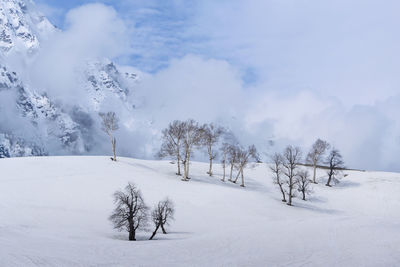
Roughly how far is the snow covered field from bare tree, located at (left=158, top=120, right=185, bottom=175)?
3.70 meters

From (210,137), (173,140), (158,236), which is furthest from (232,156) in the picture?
(158,236)

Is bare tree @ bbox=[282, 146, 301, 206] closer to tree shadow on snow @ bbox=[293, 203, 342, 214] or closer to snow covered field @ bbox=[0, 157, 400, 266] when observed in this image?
tree shadow on snow @ bbox=[293, 203, 342, 214]

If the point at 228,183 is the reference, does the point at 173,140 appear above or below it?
above

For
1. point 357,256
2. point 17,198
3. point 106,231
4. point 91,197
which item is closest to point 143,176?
point 91,197

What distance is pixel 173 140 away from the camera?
59.3m

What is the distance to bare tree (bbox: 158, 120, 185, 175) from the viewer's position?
58344 mm

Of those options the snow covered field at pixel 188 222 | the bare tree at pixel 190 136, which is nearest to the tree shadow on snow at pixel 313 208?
the snow covered field at pixel 188 222

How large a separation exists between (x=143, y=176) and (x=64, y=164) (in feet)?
47.3

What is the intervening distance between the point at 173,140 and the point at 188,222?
26.8m

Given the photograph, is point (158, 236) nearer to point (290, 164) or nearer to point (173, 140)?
point (173, 140)

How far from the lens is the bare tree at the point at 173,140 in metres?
58.3

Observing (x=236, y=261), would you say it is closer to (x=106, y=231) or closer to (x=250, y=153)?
(x=106, y=231)

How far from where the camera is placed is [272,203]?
4556 cm

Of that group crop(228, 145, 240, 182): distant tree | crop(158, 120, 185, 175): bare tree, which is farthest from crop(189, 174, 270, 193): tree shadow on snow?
crop(158, 120, 185, 175): bare tree
